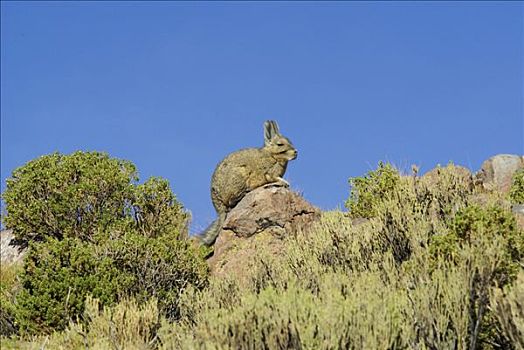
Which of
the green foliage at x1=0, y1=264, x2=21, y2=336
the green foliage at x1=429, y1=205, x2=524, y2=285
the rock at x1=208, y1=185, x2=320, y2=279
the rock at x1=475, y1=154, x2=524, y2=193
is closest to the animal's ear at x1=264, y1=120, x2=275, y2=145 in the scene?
the rock at x1=208, y1=185, x2=320, y2=279

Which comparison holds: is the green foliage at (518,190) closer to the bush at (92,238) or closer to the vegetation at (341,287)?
the vegetation at (341,287)

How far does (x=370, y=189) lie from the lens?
68.6 ft

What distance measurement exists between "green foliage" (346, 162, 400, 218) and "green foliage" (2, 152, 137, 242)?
5109 millimetres

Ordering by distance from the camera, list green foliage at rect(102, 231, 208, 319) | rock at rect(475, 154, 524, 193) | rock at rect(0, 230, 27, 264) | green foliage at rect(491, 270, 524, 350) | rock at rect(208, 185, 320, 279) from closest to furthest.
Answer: green foliage at rect(491, 270, 524, 350) < green foliage at rect(102, 231, 208, 319) < rock at rect(208, 185, 320, 279) < rock at rect(0, 230, 27, 264) < rock at rect(475, 154, 524, 193)

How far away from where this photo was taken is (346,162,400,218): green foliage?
19406 millimetres

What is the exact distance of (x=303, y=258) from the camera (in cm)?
1473

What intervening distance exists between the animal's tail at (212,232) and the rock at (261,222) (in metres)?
0.66

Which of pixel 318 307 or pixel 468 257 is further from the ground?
pixel 468 257

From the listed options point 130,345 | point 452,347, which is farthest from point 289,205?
point 452,347

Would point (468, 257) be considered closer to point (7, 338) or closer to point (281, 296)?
point (281, 296)

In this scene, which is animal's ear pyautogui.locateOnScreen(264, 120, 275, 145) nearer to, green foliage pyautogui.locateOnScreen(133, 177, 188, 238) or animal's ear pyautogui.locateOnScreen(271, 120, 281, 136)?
animal's ear pyautogui.locateOnScreen(271, 120, 281, 136)

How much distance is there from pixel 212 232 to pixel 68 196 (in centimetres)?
333

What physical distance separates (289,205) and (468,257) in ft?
28.9

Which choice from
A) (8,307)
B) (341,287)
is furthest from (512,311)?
(8,307)
